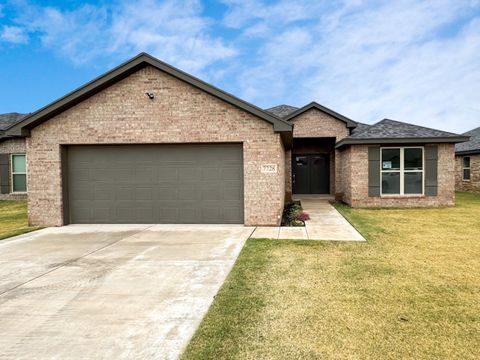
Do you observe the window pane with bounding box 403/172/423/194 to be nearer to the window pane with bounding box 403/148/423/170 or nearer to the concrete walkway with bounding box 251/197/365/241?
the window pane with bounding box 403/148/423/170

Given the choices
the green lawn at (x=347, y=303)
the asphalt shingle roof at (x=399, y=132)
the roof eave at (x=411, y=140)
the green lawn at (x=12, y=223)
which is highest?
the asphalt shingle roof at (x=399, y=132)

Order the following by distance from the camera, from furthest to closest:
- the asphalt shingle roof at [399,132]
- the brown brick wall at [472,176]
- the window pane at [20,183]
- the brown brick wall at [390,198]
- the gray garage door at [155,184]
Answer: the brown brick wall at [472,176] → the window pane at [20,183] → the brown brick wall at [390,198] → the asphalt shingle roof at [399,132] → the gray garage door at [155,184]

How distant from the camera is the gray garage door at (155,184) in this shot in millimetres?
9578

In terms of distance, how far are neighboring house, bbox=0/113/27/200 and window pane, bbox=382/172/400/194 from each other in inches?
775

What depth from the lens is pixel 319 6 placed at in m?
15.7

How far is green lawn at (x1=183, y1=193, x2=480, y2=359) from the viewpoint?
2.93 meters

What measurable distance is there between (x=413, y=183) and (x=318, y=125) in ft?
18.4

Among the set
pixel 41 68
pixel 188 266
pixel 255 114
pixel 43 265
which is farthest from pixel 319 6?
pixel 41 68

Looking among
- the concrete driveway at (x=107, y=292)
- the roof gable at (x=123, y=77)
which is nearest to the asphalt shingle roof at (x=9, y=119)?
the roof gable at (x=123, y=77)

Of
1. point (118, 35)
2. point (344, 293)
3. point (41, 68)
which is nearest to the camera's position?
point (344, 293)

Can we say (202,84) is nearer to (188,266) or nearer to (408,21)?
(188,266)

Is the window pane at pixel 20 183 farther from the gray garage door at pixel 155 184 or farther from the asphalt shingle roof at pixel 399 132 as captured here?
the asphalt shingle roof at pixel 399 132

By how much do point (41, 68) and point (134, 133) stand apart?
26311 mm

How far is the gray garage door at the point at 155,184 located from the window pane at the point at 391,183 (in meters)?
7.41
